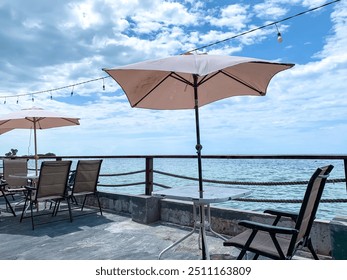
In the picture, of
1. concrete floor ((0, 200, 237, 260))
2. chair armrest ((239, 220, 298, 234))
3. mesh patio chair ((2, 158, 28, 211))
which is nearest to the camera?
chair armrest ((239, 220, 298, 234))

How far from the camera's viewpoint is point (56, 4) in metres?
6.67

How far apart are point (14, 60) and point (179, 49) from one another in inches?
197

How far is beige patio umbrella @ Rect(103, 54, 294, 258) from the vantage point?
233cm

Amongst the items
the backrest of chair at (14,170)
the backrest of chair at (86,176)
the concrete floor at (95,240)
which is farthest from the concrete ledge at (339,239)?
the backrest of chair at (14,170)

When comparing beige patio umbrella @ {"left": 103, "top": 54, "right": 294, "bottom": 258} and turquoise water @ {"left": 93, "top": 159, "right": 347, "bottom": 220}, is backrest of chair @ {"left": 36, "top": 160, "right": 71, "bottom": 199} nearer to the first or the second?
turquoise water @ {"left": 93, "top": 159, "right": 347, "bottom": 220}

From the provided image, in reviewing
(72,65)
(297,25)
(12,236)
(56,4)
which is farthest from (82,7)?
(12,236)

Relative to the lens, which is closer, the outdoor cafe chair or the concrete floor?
the concrete floor

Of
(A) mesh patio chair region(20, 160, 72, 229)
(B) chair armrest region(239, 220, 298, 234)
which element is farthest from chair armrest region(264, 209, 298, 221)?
(A) mesh patio chair region(20, 160, 72, 229)

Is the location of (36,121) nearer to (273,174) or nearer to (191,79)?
(191,79)

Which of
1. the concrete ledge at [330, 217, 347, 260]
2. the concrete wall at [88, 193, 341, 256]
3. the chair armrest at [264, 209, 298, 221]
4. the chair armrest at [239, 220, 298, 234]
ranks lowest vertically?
the concrete wall at [88, 193, 341, 256]

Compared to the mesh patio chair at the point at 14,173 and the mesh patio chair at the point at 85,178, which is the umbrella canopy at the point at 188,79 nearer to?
the mesh patio chair at the point at 85,178

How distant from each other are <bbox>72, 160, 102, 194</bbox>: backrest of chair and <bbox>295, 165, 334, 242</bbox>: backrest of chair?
402 centimetres
